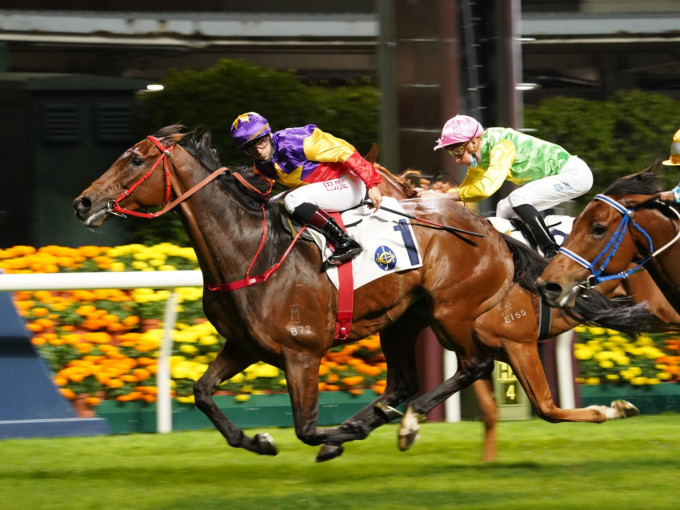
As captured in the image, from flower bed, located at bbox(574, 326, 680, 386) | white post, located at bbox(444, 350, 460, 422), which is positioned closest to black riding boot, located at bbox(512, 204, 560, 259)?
white post, located at bbox(444, 350, 460, 422)

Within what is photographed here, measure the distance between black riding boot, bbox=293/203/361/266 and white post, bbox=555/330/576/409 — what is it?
84.6 inches

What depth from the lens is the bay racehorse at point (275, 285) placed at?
16.8 ft

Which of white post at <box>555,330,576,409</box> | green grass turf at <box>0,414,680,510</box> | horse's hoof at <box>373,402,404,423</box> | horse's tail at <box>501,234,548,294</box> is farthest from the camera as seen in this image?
white post at <box>555,330,576,409</box>

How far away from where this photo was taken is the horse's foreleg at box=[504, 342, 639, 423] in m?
5.38

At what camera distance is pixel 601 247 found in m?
4.95

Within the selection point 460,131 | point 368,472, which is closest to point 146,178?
point 460,131

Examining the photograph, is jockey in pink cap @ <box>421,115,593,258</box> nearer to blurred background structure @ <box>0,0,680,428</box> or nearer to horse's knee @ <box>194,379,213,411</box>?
horse's knee @ <box>194,379,213,411</box>

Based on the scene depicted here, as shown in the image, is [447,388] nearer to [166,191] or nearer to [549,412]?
[549,412]

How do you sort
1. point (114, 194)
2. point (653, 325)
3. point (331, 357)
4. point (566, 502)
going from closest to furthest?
point (566, 502)
point (114, 194)
point (653, 325)
point (331, 357)

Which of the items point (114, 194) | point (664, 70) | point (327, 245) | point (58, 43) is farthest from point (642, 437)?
point (58, 43)

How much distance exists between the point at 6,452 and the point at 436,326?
7.59ft

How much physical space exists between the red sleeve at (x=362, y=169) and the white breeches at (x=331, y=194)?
0.11m

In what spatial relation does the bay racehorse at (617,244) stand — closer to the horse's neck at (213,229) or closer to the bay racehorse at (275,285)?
the bay racehorse at (275,285)

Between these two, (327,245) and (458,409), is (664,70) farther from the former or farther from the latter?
(327,245)
